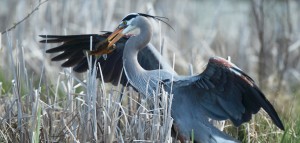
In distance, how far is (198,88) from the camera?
514 centimetres

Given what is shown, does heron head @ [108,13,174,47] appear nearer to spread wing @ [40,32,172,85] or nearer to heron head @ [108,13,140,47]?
heron head @ [108,13,140,47]

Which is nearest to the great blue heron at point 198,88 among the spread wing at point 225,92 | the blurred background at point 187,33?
the spread wing at point 225,92

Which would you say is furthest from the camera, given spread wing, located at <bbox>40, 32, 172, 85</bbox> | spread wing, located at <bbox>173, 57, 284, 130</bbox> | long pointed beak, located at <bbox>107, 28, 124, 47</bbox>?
spread wing, located at <bbox>40, 32, 172, 85</bbox>

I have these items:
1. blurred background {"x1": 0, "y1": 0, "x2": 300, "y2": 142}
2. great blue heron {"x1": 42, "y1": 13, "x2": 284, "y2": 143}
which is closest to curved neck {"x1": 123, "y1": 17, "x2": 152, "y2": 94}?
great blue heron {"x1": 42, "y1": 13, "x2": 284, "y2": 143}

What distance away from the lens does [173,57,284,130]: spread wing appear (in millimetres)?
4652

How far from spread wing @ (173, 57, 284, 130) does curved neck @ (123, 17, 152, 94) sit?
1.05 ft

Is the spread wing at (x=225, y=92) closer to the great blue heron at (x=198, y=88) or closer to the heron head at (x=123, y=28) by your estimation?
the great blue heron at (x=198, y=88)

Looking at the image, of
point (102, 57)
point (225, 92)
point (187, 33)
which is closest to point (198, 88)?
point (225, 92)

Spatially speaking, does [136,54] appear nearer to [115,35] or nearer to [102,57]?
[115,35]

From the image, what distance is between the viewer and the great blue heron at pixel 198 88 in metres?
4.75

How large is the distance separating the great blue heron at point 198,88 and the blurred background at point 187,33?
2248 millimetres

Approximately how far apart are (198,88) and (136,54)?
0.57 metres

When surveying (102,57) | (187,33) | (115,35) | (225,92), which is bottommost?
(225,92)

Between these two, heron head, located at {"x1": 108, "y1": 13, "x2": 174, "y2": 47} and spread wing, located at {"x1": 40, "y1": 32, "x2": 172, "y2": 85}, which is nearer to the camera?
heron head, located at {"x1": 108, "y1": 13, "x2": 174, "y2": 47}
